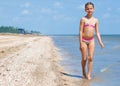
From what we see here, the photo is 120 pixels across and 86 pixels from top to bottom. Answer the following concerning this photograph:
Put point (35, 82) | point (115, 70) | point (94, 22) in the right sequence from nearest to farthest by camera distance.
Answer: point (35, 82)
point (94, 22)
point (115, 70)

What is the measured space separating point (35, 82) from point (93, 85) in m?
1.53

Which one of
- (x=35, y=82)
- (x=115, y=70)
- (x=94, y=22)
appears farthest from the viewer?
(x=115, y=70)

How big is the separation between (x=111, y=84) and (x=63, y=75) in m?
2.08

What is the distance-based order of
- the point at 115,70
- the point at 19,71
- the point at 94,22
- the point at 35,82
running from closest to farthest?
the point at 35,82, the point at 94,22, the point at 19,71, the point at 115,70

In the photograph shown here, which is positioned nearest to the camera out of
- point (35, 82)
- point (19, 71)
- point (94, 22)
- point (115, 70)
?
point (35, 82)

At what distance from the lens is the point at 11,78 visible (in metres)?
10.7

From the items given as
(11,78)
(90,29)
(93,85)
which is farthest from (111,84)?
(11,78)

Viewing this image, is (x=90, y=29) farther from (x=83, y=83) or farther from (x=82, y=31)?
(x=83, y=83)

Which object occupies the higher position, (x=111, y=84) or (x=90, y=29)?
(x=90, y=29)

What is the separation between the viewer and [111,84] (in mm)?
10906

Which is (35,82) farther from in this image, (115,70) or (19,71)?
(115,70)

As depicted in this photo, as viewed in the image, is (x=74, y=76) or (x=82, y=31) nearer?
(x=82, y=31)

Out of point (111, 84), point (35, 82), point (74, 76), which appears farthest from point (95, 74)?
point (35, 82)

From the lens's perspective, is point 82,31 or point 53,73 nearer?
point 82,31
